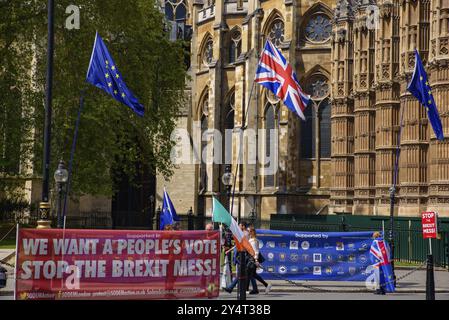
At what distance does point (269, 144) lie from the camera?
55.6 m

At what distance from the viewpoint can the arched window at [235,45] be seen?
61.1m

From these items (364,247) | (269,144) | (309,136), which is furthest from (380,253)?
(269,144)

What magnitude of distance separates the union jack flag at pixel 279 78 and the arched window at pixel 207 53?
3673cm

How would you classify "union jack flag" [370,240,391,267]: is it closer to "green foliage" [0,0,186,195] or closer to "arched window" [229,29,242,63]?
"green foliage" [0,0,186,195]

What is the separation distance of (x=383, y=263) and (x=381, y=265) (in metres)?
0.07

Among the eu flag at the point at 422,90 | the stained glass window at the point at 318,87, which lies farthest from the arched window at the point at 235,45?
the eu flag at the point at 422,90

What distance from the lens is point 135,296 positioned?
16.0 m

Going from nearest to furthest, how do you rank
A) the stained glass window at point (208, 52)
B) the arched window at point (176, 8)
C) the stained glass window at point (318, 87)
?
the stained glass window at point (318, 87) → the stained glass window at point (208, 52) → the arched window at point (176, 8)

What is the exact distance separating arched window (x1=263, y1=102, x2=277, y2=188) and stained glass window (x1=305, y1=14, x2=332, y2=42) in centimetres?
480

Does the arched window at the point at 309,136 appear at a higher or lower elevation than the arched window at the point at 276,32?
lower

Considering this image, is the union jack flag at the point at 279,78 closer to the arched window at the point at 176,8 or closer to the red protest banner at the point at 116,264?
the red protest banner at the point at 116,264

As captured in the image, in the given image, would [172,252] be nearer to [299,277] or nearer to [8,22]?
[299,277]

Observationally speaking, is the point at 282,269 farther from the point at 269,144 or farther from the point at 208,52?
the point at 208,52
